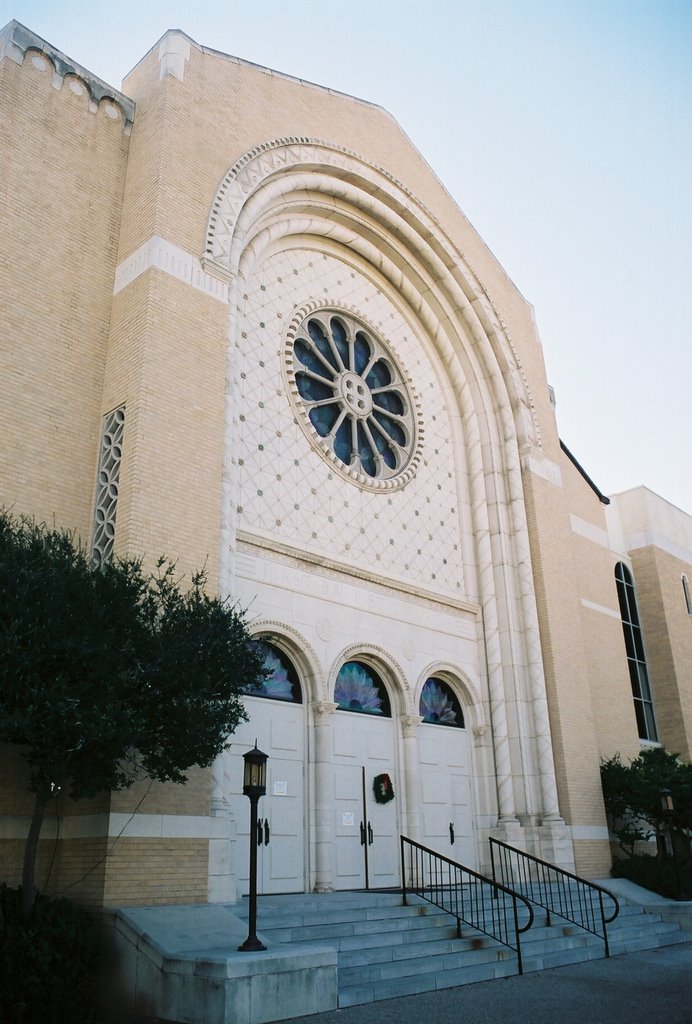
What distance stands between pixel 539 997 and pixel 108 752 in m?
5.27

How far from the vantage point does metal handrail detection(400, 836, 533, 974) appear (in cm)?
1162

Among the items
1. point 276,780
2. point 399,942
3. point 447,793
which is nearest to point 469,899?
point 399,942

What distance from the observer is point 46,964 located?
337 inches

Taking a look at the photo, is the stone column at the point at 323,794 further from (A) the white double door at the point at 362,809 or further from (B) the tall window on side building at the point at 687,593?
(B) the tall window on side building at the point at 687,593

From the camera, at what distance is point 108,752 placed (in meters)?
9.14

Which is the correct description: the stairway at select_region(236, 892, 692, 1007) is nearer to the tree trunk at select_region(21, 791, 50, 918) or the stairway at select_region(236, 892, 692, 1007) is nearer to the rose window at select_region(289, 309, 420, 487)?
the tree trunk at select_region(21, 791, 50, 918)

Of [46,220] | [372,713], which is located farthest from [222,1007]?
[46,220]

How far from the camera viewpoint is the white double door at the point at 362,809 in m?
14.4

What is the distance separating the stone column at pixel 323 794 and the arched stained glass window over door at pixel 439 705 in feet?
9.18

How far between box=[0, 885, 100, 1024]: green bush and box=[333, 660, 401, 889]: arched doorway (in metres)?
5.68

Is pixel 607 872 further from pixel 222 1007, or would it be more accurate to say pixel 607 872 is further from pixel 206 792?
pixel 222 1007

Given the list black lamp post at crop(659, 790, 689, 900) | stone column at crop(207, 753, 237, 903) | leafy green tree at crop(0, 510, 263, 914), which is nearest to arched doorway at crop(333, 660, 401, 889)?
stone column at crop(207, 753, 237, 903)

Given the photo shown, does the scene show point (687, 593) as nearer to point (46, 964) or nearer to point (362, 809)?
point (362, 809)

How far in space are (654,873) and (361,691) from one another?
7138 millimetres
